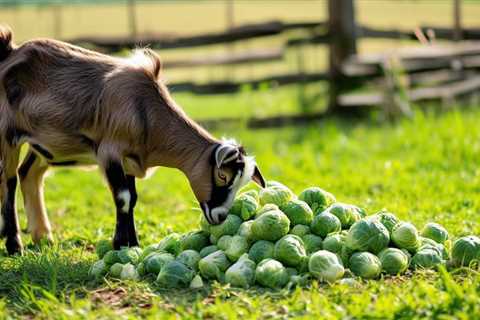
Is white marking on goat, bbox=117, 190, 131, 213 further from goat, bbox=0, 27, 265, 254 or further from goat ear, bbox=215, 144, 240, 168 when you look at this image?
goat ear, bbox=215, 144, 240, 168

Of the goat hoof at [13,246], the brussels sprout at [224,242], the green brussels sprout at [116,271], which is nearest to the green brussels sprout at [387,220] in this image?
the brussels sprout at [224,242]

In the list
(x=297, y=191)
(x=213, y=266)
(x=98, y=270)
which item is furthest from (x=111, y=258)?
(x=297, y=191)

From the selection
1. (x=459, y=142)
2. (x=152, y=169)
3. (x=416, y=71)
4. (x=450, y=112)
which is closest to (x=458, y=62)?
(x=416, y=71)

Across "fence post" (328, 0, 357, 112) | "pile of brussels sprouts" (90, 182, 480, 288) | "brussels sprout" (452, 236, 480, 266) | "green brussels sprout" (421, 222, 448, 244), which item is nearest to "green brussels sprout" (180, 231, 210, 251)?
"pile of brussels sprouts" (90, 182, 480, 288)

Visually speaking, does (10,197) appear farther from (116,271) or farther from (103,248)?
(116,271)

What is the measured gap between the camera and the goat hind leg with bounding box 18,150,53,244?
24.3ft

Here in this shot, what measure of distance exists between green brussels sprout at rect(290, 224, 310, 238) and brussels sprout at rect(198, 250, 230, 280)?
0.57m

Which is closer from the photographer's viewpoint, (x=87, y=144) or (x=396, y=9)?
(x=87, y=144)

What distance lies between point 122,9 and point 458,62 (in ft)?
48.6

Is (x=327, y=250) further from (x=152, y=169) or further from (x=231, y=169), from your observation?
(x=152, y=169)

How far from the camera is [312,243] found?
5.85m

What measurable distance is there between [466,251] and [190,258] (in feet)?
6.32

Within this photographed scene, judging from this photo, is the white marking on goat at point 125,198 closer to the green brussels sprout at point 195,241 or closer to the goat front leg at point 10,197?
the green brussels sprout at point 195,241

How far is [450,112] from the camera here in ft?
45.0
